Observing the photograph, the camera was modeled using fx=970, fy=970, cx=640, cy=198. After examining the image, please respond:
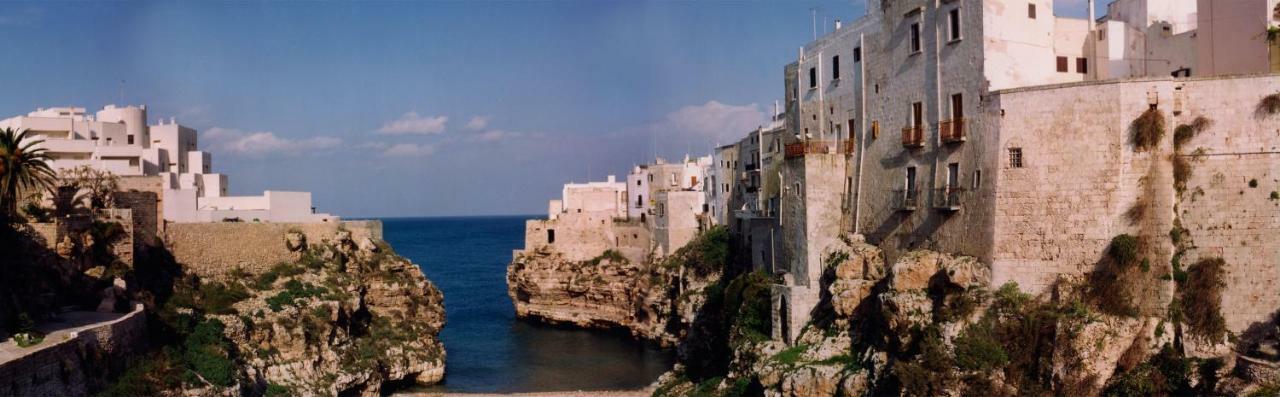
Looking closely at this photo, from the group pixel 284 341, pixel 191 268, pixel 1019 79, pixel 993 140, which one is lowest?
pixel 284 341

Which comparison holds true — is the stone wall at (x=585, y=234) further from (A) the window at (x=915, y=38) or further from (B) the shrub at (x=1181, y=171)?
(B) the shrub at (x=1181, y=171)

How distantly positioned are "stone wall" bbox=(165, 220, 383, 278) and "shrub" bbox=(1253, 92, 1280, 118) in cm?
3760

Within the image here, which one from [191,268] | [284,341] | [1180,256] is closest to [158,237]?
[191,268]

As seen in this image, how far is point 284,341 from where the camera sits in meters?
37.7

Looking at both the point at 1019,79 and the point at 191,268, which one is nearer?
the point at 1019,79

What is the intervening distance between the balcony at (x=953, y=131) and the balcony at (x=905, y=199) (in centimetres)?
Answer: 262

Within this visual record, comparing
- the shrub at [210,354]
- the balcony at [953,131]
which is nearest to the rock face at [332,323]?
the shrub at [210,354]

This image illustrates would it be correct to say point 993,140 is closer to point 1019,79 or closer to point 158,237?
point 1019,79

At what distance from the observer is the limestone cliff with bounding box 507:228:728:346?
52.5 metres

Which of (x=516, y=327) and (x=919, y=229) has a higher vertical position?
(x=919, y=229)

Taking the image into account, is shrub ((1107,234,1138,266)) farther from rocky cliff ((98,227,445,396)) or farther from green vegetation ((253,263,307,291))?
green vegetation ((253,263,307,291))

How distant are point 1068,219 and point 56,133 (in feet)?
152

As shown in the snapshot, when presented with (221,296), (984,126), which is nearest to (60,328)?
(221,296)

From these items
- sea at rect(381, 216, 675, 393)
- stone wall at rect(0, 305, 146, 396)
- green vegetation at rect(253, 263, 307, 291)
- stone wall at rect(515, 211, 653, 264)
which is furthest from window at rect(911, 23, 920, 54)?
stone wall at rect(515, 211, 653, 264)
